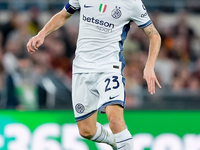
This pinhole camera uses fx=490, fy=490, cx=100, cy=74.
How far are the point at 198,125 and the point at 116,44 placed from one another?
2820mm

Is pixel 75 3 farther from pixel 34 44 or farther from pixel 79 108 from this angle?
pixel 79 108

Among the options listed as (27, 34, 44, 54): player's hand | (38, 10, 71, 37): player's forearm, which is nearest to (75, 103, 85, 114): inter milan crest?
(27, 34, 44, 54): player's hand

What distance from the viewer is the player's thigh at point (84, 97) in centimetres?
594

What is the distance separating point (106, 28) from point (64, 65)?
513 centimetres

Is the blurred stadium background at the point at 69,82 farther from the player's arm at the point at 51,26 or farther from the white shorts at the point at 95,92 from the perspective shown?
the player's arm at the point at 51,26

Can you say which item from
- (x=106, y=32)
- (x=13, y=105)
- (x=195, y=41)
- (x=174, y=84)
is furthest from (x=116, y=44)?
(x=195, y=41)

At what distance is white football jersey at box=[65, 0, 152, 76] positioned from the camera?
5.73m

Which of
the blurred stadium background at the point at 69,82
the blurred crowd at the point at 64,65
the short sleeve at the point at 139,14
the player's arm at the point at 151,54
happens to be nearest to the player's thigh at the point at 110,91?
the player's arm at the point at 151,54

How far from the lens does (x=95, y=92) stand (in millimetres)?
5926

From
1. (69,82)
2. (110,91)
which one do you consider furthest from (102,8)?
(69,82)

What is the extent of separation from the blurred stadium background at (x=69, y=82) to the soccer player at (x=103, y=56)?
1706 mm

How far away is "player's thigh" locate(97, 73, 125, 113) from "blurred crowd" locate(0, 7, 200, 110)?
11.2ft

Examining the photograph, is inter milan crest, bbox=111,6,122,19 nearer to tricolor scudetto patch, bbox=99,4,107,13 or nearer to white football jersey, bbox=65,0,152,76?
white football jersey, bbox=65,0,152,76

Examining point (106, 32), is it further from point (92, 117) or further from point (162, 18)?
point (162, 18)
